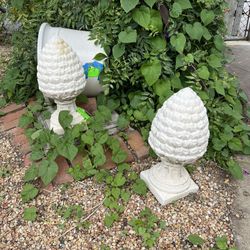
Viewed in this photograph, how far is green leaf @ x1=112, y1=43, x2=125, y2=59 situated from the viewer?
188 cm

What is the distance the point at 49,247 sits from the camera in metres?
1.46

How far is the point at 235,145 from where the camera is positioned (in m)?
1.88

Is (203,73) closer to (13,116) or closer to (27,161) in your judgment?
(27,161)

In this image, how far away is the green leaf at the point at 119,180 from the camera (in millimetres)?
1681

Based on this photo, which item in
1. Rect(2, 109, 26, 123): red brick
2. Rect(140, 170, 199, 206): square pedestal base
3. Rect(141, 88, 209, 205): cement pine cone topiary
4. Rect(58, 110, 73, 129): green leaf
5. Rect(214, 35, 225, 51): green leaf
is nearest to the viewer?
Rect(141, 88, 209, 205): cement pine cone topiary

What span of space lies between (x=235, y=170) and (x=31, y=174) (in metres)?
1.11

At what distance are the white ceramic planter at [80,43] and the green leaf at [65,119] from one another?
35 centimetres

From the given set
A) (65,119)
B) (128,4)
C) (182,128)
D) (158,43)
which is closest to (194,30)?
(158,43)

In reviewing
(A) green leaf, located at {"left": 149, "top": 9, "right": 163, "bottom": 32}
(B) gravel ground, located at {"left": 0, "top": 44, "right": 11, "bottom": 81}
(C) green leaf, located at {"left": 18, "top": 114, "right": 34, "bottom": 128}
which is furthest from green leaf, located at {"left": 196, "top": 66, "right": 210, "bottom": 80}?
(B) gravel ground, located at {"left": 0, "top": 44, "right": 11, "bottom": 81}

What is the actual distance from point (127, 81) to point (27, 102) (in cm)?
80

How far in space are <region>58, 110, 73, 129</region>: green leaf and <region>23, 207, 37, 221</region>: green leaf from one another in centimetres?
50

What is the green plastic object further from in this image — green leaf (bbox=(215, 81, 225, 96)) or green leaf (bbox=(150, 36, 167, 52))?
green leaf (bbox=(215, 81, 225, 96))

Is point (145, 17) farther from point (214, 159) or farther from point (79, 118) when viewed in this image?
point (214, 159)

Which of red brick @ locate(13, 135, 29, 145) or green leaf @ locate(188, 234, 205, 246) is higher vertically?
red brick @ locate(13, 135, 29, 145)
